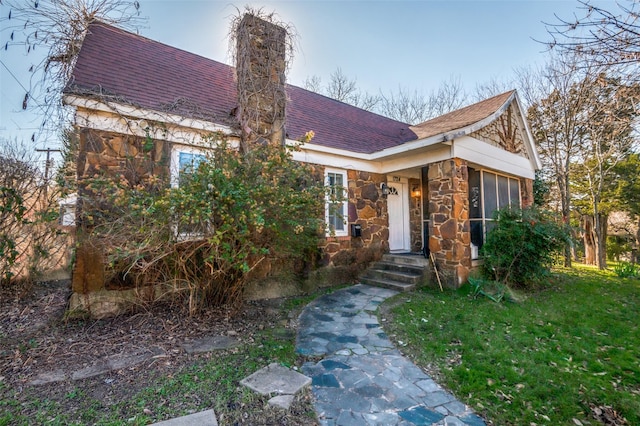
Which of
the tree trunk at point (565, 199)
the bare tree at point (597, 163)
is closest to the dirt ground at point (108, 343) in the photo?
the bare tree at point (597, 163)

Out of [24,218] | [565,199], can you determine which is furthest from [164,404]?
[565,199]

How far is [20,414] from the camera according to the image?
7.28ft

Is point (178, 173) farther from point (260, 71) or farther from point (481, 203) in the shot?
point (481, 203)

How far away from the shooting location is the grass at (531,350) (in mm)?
2498

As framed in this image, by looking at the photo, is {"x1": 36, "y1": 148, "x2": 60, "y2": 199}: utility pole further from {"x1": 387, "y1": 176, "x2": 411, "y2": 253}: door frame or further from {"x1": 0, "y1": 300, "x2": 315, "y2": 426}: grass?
{"x1": 387, "y1": 176, "x2": 411, "y2": 253}: door frame

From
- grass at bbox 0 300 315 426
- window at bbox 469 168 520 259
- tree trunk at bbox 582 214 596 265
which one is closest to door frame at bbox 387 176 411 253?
window at bbox 469 168 520 259

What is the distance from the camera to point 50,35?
4.46 m

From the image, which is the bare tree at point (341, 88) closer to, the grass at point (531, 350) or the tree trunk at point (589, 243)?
the tree trunk at point (589, 243)

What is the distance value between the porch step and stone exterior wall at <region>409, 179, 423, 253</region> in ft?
5.28

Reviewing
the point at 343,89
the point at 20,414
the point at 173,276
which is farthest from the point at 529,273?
the point at 343,89

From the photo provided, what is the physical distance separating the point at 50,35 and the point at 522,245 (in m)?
9.20

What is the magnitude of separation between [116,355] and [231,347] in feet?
4.02

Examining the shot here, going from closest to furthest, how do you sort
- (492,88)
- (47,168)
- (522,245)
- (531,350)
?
(531,350) < (47,168) < (522,245) < (492,88)

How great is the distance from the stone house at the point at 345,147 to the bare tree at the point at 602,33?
293 centimetres
